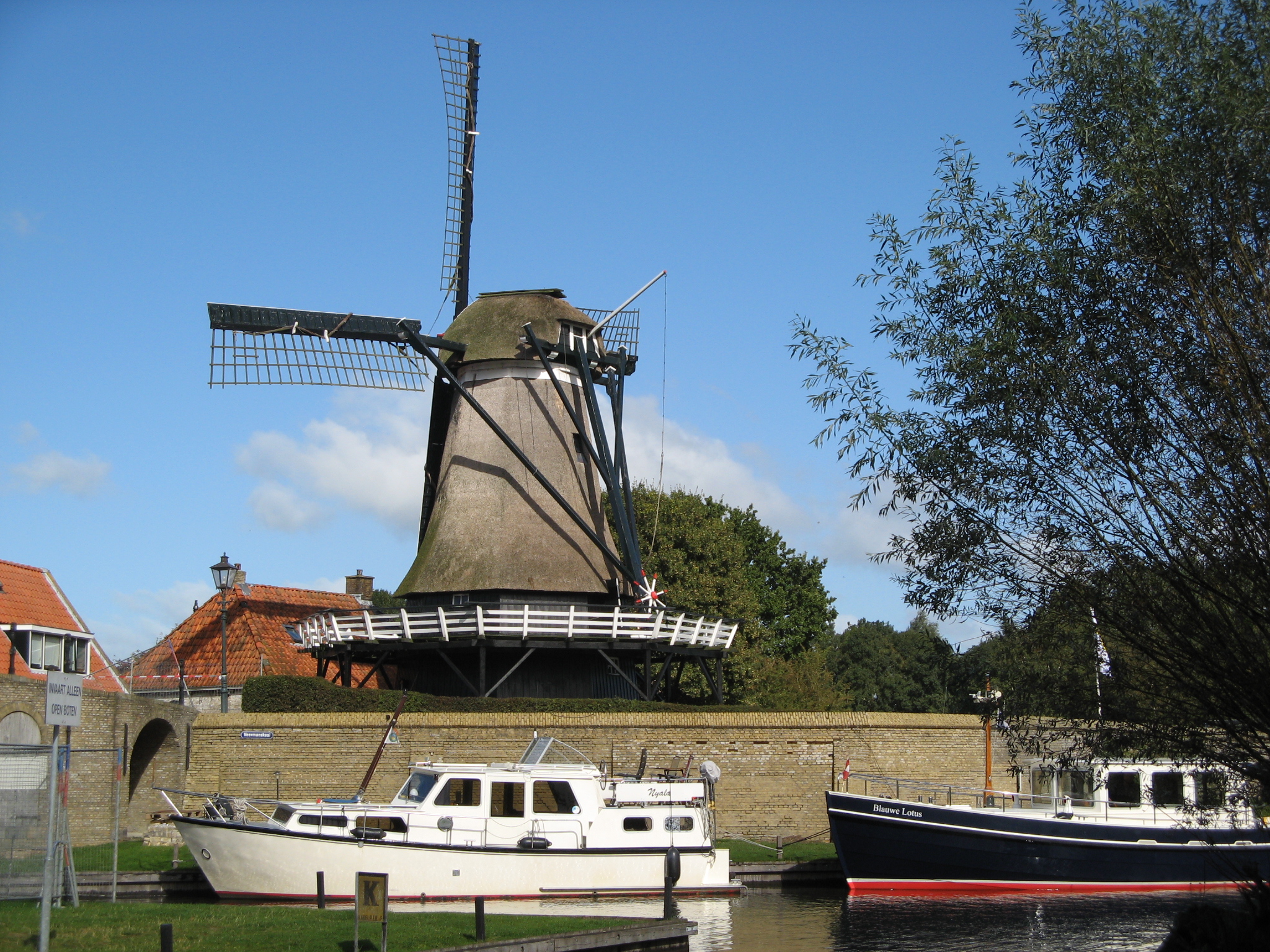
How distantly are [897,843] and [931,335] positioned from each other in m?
11.9

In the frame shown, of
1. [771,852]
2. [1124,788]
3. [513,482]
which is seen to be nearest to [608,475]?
[513,482]

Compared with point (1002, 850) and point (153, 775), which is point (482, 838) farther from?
point (153, 775)

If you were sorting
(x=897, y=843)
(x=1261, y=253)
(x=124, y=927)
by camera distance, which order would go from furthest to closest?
(x=897, y=843) → (x=124, y=927) → (x=1261, y=253)

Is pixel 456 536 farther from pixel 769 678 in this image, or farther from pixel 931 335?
pixel 931 335

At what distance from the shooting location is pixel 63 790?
15312 millimetres

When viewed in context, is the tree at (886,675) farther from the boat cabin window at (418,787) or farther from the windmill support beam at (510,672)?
the boat cabin window at (418,787)

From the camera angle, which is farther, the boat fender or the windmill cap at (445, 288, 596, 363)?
the windmill cap at (445, 288, 596, 363)

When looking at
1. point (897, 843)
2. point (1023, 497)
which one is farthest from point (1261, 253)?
point (897, 843)

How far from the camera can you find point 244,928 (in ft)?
42.4

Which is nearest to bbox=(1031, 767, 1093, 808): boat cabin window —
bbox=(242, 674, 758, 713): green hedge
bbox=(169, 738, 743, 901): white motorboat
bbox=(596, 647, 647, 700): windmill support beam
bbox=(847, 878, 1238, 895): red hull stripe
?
bbox=(847, 878, 1238, 895): red hull stripe

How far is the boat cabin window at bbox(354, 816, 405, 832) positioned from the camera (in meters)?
18.1

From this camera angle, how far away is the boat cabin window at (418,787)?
18859 millimetres

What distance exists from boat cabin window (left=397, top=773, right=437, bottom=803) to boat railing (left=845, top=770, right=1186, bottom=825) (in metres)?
7.53

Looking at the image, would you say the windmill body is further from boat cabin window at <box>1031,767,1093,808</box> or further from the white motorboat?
boat cabin window at <box>1031,767,1093,808</box>
